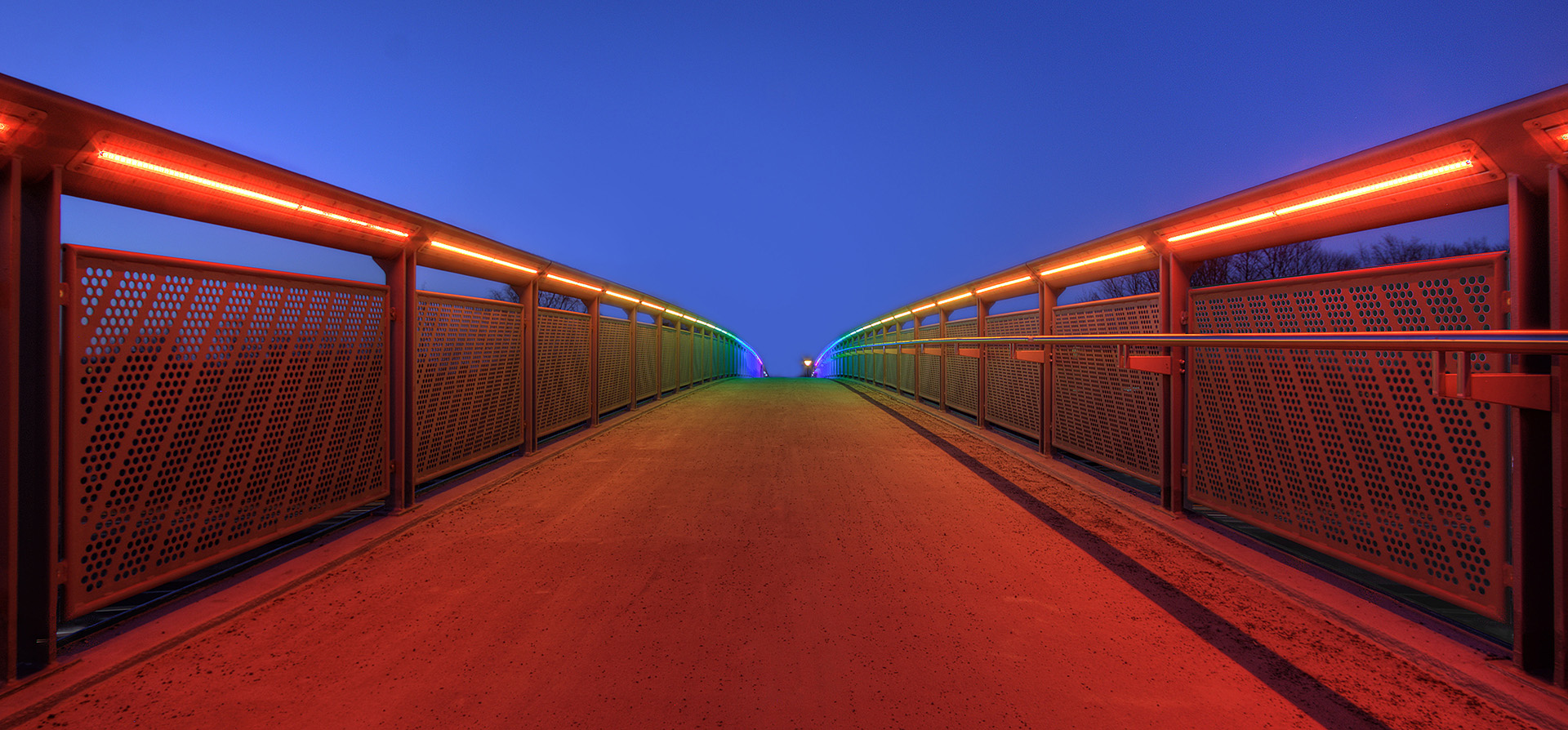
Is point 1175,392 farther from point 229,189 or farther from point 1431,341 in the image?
point 229,189

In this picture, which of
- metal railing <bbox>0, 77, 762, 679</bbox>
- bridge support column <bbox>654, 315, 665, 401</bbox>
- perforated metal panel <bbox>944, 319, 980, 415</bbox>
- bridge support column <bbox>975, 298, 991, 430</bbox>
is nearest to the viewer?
metal railing <bbox>0, 77, 762, 679</bbox>

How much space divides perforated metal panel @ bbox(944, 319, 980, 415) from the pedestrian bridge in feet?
13.0

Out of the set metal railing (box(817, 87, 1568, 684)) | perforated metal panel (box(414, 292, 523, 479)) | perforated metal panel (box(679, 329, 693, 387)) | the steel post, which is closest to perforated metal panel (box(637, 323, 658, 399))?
perforated metal panel (box(679, 329, 693, 387))

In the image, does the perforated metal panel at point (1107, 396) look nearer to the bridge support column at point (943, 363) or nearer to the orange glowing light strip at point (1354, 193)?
the orange glowing light strip at point (1354, 193)

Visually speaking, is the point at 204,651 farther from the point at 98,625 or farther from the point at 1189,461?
the point at 1189,461

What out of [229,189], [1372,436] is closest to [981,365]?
[1372,436]

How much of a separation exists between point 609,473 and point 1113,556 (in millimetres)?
3860

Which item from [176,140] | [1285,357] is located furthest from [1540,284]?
[176,140]

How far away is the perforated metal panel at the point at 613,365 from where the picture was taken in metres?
8.49

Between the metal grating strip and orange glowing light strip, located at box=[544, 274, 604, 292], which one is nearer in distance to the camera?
orange glowing light strip, located at box=[544, 274, 604, 292]

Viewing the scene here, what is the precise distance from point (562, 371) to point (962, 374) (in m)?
6.02

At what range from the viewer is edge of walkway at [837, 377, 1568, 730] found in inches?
72.2

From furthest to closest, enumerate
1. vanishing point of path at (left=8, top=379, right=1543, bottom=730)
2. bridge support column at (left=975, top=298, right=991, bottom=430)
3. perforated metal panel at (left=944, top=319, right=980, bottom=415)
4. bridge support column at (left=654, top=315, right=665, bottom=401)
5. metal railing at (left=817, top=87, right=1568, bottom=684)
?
bridge support column at (left=654, top=315, right=665, bottom=401), perforated metal panel at (left=944, top=319, right=980, bottom=415), bridge support column at (left=975, top=298, right=991, bottom=430), metal railing at (left=817, top=87, right=1568, bottom=684), vanishing point of path at (left=8, top=379, right=1543, bottom=730)

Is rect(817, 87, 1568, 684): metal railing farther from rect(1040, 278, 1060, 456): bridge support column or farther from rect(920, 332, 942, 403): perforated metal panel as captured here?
rect(920, 332, 942, 403): perforated metal panel
